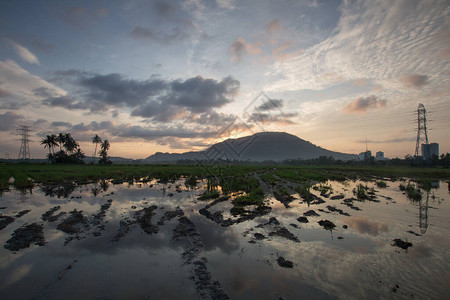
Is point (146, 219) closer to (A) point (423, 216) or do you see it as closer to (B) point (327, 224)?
(B) point (327, 224)

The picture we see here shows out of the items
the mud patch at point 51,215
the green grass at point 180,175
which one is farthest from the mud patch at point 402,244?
the mud patch at point 51,215

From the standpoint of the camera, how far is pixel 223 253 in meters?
7.63

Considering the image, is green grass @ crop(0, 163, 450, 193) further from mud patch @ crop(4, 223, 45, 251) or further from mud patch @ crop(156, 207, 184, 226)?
mud patch @ crop(4, 223, 45, 251)

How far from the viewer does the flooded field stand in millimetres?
5469

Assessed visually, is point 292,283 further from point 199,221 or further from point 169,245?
point 199,221

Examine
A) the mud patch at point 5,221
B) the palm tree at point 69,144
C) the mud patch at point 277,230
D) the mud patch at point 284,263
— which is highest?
the palm tree at point 69,144

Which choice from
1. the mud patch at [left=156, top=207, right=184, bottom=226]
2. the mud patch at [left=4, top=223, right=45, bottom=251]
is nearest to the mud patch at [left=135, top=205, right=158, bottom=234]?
the mud patch at [left=156, top=207, right=184, bottom=226]

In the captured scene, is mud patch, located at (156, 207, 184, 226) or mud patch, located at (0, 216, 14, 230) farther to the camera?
mud patch, located at (156, 207, 184, 226)

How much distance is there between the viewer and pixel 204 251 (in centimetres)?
782

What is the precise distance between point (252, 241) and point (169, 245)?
3.55m

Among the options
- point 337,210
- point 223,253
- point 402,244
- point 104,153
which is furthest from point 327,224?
point 104,153

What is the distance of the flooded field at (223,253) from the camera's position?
5.47 m

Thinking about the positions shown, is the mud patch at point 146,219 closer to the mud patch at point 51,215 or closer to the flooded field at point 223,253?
the flooded field at point 223,253

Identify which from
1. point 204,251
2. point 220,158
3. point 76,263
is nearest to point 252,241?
point 204,251
